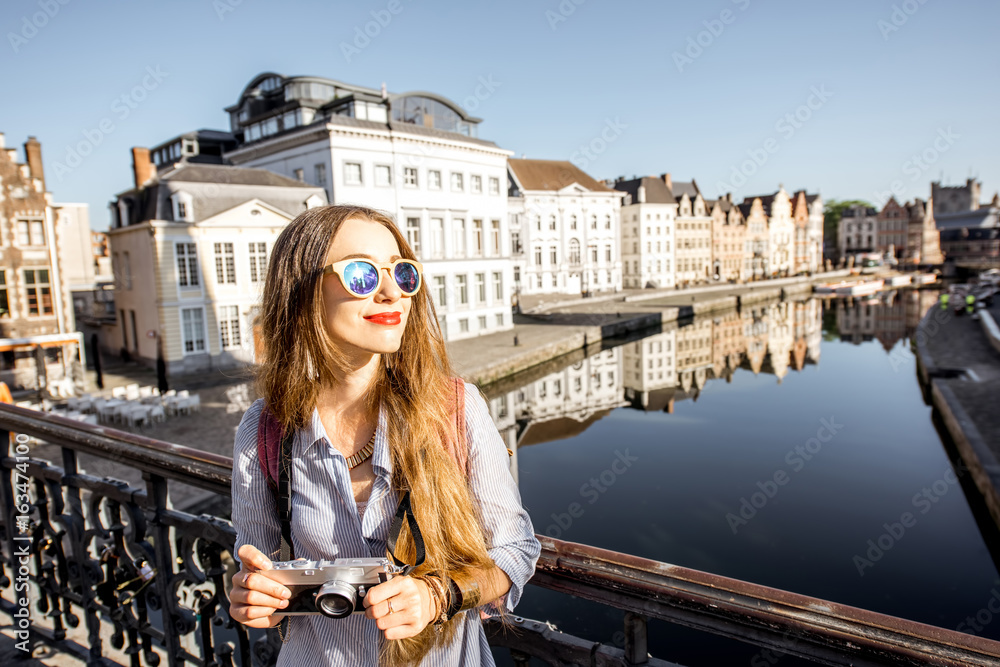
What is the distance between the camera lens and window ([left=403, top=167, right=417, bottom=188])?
29494mm

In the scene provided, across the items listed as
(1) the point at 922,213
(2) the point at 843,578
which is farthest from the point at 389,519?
(1) the point at 922,213

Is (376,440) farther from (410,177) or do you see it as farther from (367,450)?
(410,177)

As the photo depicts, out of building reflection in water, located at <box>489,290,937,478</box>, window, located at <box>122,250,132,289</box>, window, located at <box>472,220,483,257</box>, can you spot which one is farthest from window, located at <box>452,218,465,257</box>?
window, located at <box>122,250,132,289</box>

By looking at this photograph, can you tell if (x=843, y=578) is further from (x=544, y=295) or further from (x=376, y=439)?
(x=544, y=295)

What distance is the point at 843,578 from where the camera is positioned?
1061 centimetres

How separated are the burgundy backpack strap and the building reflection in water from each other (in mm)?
14416

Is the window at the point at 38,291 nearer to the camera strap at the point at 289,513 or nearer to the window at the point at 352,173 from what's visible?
the window at the point at 352,173

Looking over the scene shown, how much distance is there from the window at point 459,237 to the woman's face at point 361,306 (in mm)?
30668

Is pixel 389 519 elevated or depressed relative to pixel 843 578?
elevated

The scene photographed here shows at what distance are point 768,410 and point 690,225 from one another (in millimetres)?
50588

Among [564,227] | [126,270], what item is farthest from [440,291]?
[564,227]

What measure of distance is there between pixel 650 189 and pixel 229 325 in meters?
50.3

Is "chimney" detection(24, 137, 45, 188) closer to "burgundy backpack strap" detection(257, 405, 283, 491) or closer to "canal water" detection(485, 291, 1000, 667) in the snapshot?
"canal water" detection(485, 291, 1000, 667)

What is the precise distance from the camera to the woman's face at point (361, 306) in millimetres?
1568
